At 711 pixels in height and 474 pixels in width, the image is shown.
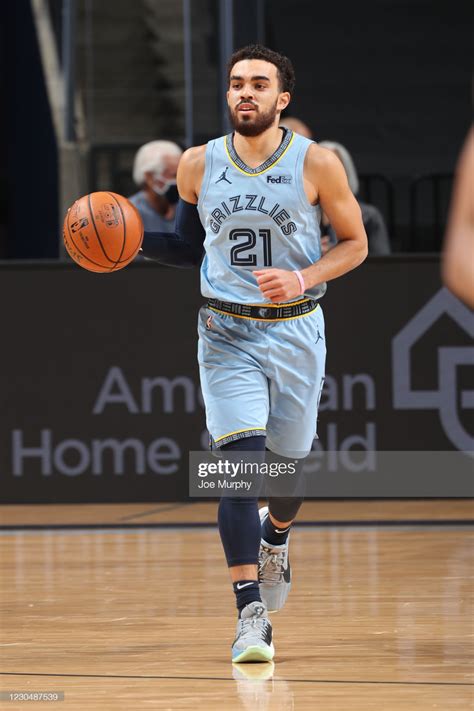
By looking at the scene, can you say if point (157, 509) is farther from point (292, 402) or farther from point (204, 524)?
point (292, 402)

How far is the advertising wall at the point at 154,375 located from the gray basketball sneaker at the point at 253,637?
3893 millimetres

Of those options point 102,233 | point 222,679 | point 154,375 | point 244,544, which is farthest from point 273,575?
point 154,375

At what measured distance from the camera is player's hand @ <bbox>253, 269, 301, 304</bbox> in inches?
182

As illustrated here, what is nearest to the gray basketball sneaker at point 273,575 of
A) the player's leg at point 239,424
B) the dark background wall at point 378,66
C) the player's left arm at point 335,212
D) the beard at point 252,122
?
the player's leg at point 239,424

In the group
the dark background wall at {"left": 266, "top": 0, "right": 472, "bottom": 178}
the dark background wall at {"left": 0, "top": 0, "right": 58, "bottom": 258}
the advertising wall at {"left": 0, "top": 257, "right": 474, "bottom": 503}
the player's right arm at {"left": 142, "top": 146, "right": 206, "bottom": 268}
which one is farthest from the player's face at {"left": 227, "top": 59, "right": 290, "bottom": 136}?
the dark background wall at {"left": 266, "top": 0, "right": 472, "bottom": 178}

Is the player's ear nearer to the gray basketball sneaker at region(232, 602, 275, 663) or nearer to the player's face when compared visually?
the player's face

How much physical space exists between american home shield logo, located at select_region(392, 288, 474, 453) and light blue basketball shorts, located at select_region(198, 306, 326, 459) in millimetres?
3562

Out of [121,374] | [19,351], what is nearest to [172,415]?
[121,374]

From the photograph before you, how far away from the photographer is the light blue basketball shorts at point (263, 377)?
4840 mm

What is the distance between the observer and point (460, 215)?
2133 millimetres

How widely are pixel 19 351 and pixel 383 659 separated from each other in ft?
15.2

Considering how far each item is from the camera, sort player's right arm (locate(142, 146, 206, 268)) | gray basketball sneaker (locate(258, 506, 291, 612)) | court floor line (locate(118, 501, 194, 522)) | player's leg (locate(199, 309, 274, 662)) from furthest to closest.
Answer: court floor line (locate(118, 501, 194, 522))
gray basketball sneaker (locate(258, 506, 291, 612))
player's right arm (locate(142, 146, 206, 268))
player's leg (locate(199, 309, 274, 662))

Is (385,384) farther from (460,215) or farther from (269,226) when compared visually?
(460,215)

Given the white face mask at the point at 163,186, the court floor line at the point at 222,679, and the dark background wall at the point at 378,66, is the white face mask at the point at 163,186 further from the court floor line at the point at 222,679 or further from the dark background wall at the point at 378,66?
the dark background wall at the point at 378,66
